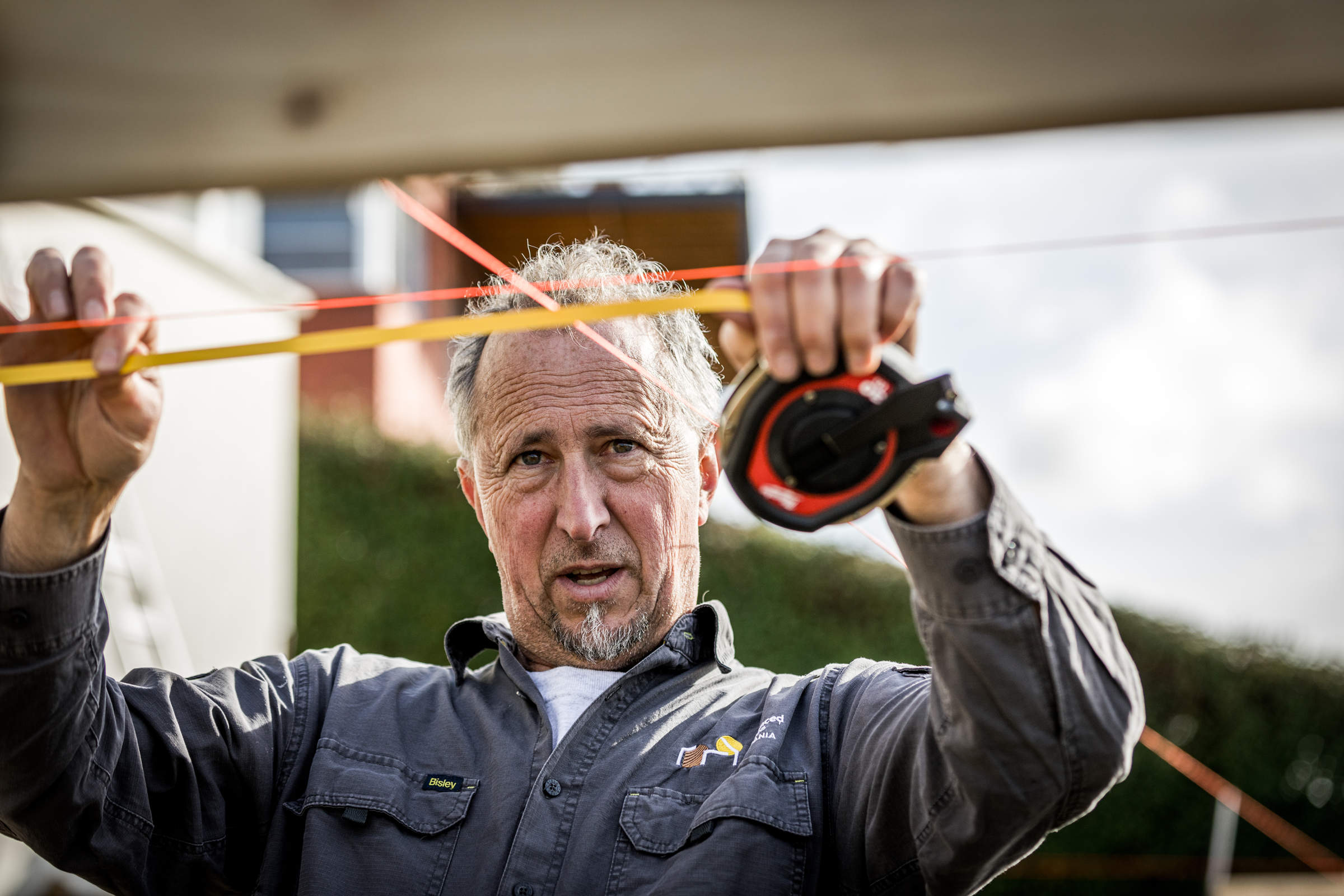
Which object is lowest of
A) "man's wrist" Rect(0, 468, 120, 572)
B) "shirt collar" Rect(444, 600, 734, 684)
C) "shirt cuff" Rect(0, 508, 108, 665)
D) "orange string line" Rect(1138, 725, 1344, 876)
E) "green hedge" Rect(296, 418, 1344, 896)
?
"orange string line" Rect(1138, 725, 1344, 876)

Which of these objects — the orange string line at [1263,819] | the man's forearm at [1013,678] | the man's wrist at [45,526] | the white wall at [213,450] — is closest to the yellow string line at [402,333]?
the man's wrist at [45,526]

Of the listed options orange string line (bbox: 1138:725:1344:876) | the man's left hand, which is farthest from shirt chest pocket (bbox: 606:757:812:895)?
orange string line (bbox: 1138:725:1344:876)

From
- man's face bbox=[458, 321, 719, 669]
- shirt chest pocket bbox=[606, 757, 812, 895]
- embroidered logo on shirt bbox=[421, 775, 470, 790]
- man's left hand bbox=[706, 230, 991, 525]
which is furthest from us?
man's face bbox=[458, 321, 719, 669]

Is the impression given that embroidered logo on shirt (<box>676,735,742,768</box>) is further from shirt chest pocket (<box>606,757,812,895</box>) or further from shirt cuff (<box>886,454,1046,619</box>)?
shirt cuff (<box>886,454,1046,619</box>)

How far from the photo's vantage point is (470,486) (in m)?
2.34

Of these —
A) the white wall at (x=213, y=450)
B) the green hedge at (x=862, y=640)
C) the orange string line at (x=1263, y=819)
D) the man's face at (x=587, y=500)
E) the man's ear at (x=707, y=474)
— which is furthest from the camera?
the orange string line at (x=1263, y=819)

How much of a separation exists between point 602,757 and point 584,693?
0.18 m

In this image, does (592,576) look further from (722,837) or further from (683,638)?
(722,837)

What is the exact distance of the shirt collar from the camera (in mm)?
1941

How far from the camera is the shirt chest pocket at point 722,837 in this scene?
5.07 ft

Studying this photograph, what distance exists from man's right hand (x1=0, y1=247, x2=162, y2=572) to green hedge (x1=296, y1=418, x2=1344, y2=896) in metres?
4.51

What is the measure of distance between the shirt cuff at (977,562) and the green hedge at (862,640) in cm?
448

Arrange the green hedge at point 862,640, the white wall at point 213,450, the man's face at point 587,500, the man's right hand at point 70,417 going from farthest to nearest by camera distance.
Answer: the green hedge at point 862,640, the white wall at point 213,450, the man's face at point 587,500, the man's right hand at point 70,417

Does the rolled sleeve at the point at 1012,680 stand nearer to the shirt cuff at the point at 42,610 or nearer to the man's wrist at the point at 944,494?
the man's wrist at the point at 944,494
